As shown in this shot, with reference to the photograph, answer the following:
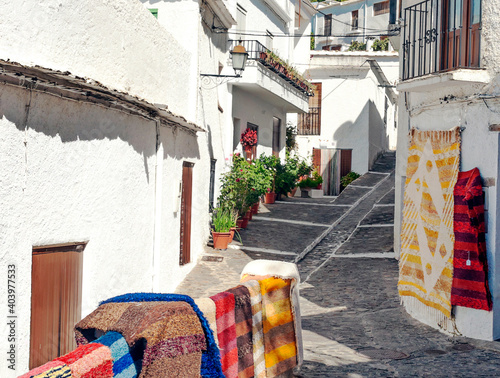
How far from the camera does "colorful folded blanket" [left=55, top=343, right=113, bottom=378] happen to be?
3076 millimetres

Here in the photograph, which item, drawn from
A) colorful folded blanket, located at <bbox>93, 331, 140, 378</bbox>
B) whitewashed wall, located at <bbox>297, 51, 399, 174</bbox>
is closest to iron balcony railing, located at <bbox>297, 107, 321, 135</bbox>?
whitewashed wall, located at <bbox>297, 51, 399, 174</bbox>

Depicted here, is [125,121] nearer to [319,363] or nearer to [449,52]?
[319,363]

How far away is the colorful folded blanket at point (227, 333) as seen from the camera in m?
4.46

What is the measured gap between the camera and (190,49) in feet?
41.9

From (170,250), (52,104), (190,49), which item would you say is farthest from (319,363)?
(190,49)

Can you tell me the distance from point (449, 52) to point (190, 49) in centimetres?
570

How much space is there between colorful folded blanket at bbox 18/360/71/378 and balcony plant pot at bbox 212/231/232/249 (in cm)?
1087

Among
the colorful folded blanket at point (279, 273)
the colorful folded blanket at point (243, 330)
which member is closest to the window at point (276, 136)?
the colorful folded blanket at point (279, 273)

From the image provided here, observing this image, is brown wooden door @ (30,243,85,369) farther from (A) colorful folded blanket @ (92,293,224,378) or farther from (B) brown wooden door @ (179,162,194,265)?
(B) brown wooden door @ (179,162,194,265)

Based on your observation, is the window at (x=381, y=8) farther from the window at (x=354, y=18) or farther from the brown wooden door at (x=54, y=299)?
the brown wooden door at (x=54, y=299)

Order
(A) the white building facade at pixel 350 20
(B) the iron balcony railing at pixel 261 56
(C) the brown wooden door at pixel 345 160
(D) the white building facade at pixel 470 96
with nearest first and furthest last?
(D) the white building facade at pixel 470 96 → (B) the iron balcony railing at pixel 261 56 → (C) the brown wooden door at pixel 345 160 → (A) the white building facade at pixel 350 20

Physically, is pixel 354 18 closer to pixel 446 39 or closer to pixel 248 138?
pixel 248 138

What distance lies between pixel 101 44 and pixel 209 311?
14.1 ft

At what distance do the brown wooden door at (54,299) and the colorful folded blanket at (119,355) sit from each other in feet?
6.38
